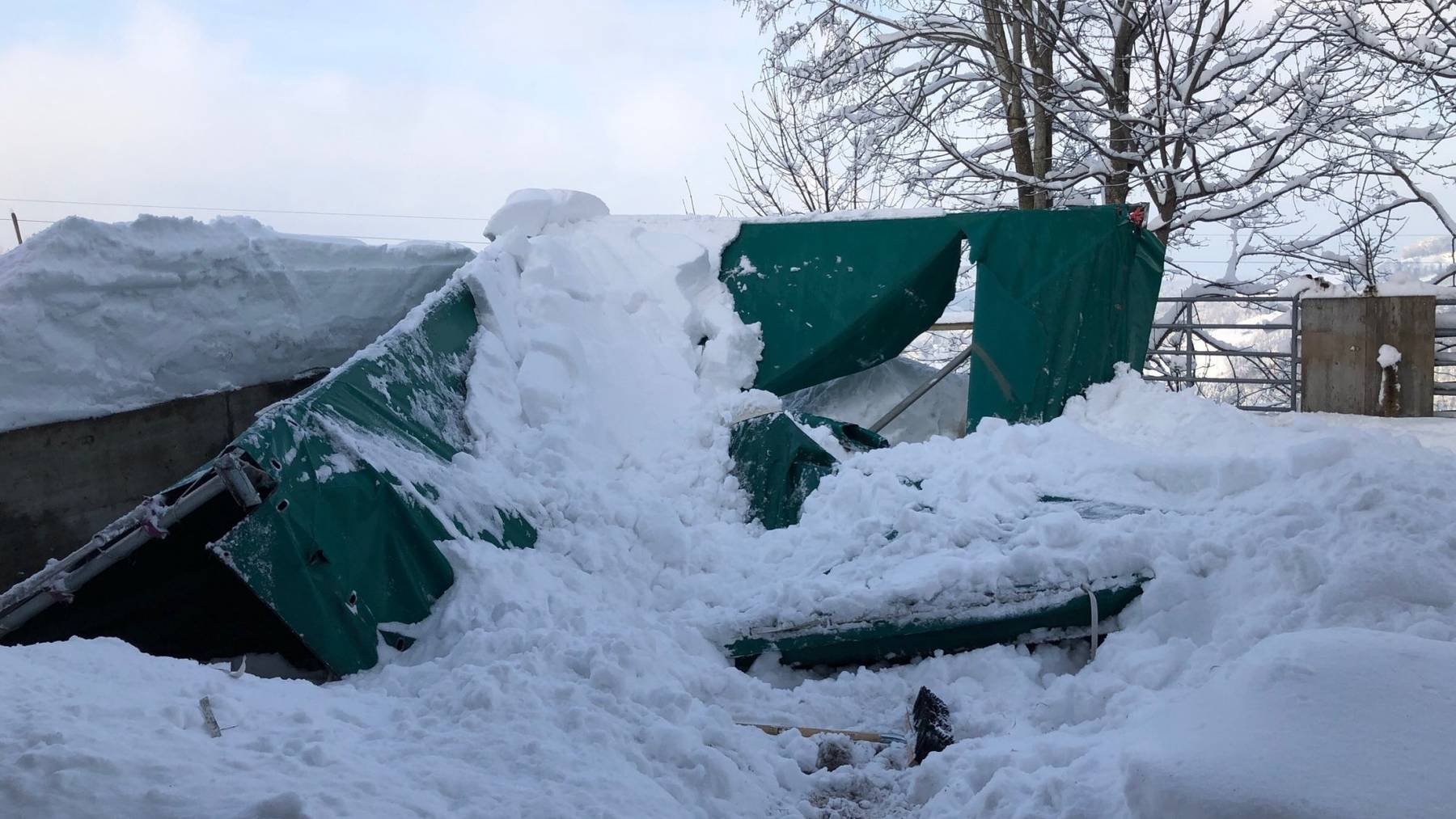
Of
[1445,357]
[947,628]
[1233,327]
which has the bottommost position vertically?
[947,628]

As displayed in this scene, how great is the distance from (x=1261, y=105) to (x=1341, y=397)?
3.35 meters

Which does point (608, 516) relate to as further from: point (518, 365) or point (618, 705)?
point (618, 705)

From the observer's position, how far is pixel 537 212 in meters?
7.03

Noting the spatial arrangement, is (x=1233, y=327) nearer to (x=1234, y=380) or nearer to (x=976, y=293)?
(x=1234, y=380)

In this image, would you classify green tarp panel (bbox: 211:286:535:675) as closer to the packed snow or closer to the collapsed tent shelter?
the collapsed tent shelter

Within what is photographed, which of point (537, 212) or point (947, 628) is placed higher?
point (537, 212)

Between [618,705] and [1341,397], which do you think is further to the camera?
[1341,397]

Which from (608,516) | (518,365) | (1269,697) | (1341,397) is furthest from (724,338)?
(1341,397)

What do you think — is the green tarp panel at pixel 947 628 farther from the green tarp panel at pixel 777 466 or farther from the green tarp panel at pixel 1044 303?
the green tarp panel at pixel 1044 303

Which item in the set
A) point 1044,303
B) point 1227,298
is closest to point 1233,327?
point 1227,298

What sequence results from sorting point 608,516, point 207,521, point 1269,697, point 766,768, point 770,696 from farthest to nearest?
point 608,516 → point 770,696 → point 207,521 → point 766,768 → point 1269,697

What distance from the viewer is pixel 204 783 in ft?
6.71

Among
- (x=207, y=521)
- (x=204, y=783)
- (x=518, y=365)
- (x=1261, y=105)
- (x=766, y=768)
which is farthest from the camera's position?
(x=1261, y=105)

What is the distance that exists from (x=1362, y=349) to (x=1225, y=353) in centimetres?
149
